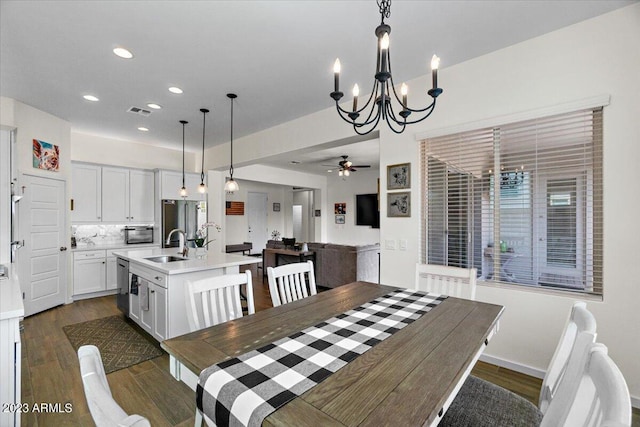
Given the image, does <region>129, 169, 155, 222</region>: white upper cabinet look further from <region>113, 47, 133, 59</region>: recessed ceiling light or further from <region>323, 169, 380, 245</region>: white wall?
<region>323, 169, 380, 245</region>: white wall

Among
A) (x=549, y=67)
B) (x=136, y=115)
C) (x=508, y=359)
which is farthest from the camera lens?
(x=136, y=115)

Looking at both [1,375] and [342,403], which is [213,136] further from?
[342,403]

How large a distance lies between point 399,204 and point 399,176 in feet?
1.01

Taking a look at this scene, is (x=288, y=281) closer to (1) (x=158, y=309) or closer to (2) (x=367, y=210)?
(1) (x=158, y=309)

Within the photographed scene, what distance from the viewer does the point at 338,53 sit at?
8.48 ft

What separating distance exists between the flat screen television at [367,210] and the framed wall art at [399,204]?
15.7ft

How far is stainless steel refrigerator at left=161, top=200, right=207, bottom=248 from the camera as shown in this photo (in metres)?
5.50

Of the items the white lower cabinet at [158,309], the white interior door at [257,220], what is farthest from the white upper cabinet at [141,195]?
→ the white interior door at [257,220]

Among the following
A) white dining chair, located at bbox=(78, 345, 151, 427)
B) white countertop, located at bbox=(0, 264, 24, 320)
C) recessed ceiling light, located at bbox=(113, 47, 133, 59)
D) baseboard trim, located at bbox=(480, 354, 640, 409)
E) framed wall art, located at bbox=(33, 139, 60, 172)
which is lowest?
baseboard trim, located at bbox=(480, 354, 640, 409)

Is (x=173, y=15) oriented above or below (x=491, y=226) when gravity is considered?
A: above

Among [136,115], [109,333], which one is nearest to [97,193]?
[136,115]

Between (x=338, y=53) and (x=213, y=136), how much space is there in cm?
335

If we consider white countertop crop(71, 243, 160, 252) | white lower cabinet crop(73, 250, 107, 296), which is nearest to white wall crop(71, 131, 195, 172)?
white countertop crop(71, 243, 160, 252)

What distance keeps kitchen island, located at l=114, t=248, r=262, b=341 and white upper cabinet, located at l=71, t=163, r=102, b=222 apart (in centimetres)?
225
